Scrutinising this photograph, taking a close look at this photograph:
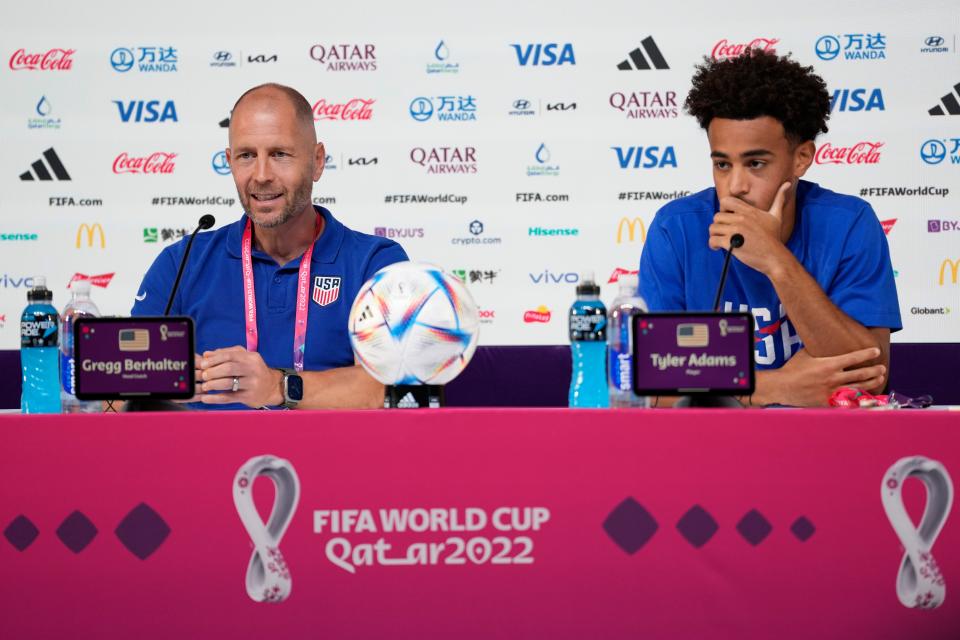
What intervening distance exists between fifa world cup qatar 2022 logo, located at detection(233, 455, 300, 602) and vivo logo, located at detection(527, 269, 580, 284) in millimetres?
3299

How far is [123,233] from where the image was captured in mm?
4594

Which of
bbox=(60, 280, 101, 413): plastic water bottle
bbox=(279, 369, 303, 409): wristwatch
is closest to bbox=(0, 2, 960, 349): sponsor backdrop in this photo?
bbox=(60, 280, 101, 413): plastic water bottle

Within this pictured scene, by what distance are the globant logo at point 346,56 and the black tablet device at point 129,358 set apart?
324 centimetres

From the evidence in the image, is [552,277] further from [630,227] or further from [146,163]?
[146,163]

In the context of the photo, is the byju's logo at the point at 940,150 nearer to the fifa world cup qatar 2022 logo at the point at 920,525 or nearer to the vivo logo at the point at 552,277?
the vivo logo at the point at 552,277

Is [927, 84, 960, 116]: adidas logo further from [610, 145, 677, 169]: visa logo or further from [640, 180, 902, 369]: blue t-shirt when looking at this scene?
[640, 180, 902, 369]: blue t-shirt

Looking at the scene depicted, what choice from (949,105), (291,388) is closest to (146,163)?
(291,388)

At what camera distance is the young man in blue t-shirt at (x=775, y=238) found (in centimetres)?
A: 216

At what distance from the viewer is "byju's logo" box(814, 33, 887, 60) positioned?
4547 millimetres

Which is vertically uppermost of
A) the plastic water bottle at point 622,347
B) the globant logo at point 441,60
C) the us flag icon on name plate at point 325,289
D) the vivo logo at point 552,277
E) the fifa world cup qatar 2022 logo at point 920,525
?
the globant logo at point 441,60

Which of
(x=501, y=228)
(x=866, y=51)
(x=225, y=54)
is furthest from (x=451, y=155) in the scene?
(x=866, y=51)

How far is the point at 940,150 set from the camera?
14.9 feet

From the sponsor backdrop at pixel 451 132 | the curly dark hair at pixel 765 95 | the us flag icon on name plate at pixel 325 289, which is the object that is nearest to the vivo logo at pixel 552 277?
the sponsor backdrop at pixel 451 132

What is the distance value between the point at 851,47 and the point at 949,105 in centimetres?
→ 50
